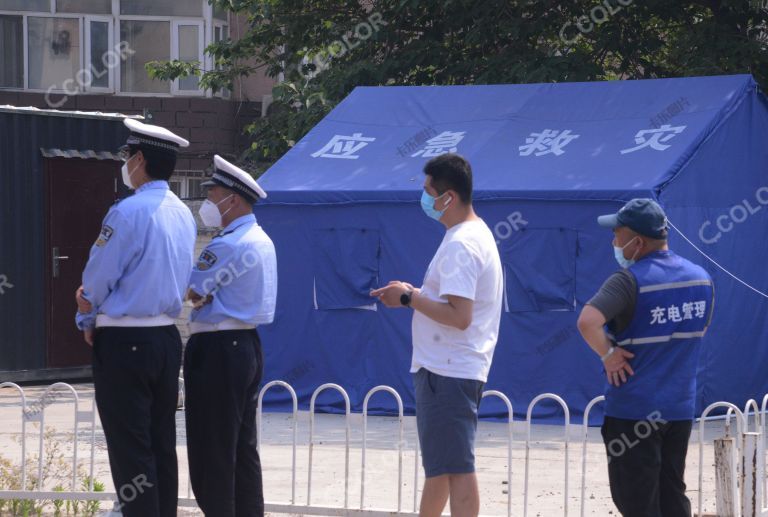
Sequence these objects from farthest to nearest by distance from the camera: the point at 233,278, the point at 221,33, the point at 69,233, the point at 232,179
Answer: the point at 221,33 → the point at 69,233 → the point at 232,179 → the point at 233,278

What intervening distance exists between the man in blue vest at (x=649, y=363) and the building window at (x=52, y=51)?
51.5 feet

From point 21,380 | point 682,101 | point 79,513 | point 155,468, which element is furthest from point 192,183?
point 155,468

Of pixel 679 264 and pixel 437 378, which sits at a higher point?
pixel 679 264

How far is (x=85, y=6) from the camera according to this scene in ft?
64.0

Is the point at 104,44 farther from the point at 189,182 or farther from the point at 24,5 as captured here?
the point at 189,182

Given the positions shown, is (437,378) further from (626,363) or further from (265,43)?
(265,43)

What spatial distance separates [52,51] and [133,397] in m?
15.2

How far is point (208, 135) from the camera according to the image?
1964 centimetres

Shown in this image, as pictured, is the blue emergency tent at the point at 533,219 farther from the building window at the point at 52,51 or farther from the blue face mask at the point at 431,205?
the building window at the point at 52,51

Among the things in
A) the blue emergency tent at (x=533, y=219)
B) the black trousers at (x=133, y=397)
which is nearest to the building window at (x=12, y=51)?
the blue emergency tent at (x=533, y=219)

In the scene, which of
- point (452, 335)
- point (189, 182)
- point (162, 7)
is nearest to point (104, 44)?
point (162, 7)

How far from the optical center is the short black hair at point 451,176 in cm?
555

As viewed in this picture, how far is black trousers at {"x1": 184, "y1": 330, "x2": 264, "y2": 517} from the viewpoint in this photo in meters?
5.76

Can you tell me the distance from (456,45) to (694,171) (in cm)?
567
